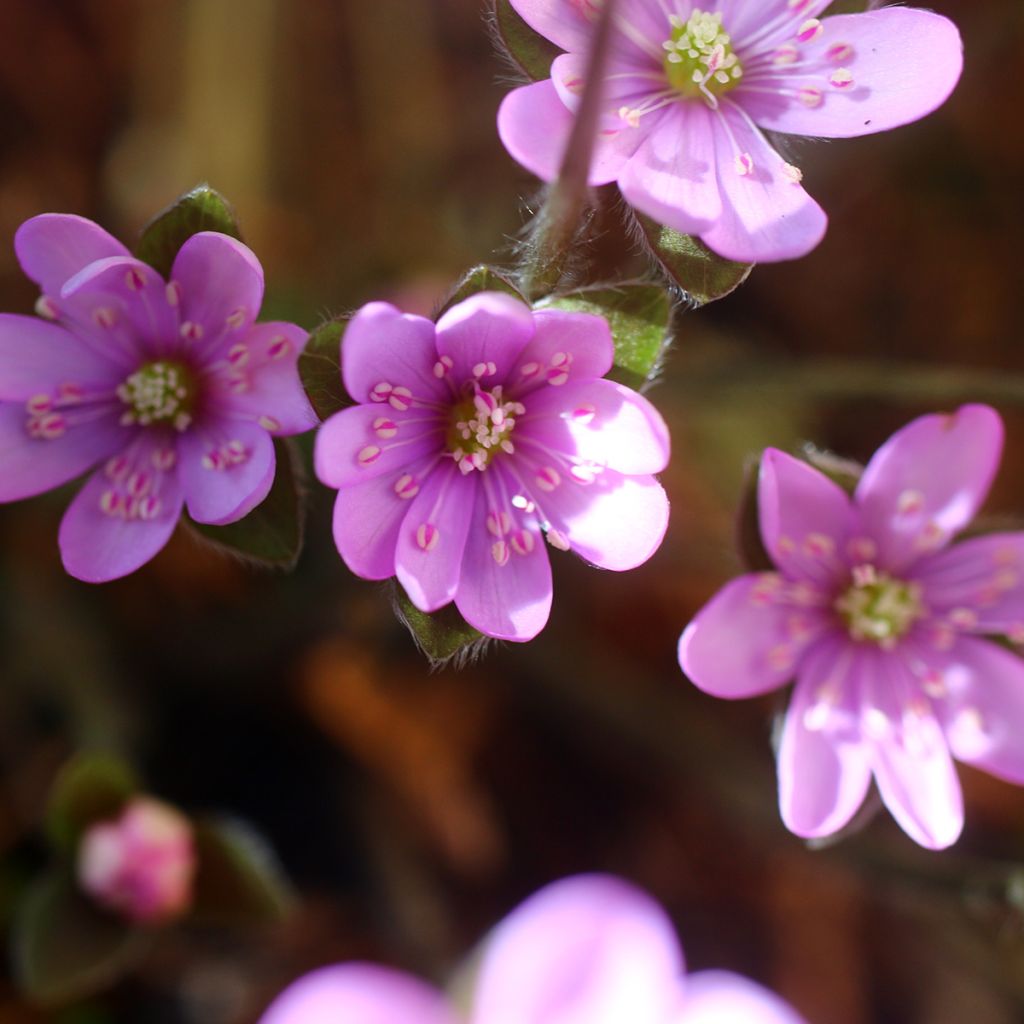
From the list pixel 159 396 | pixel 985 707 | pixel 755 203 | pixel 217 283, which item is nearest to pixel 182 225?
pixel 217 283

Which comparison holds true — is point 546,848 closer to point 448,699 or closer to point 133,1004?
point 448,699

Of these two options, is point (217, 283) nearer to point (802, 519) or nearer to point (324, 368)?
point (324, 368)

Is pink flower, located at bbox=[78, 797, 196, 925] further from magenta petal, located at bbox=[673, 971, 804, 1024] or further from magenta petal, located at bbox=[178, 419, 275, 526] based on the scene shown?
magenta petal, located at bbox=[673, 971, 804, 1024]

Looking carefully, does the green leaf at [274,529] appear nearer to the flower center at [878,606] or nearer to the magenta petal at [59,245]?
the magenta petal at [59,245]

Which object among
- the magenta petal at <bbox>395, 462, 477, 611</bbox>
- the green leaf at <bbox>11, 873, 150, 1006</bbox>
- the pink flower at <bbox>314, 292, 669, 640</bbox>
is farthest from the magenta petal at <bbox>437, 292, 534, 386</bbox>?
the green leaf at <bbox>11, 873, 150, 1006</bbox>

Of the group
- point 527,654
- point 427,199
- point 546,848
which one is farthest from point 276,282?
point 546,848

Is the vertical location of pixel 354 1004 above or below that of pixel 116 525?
below
